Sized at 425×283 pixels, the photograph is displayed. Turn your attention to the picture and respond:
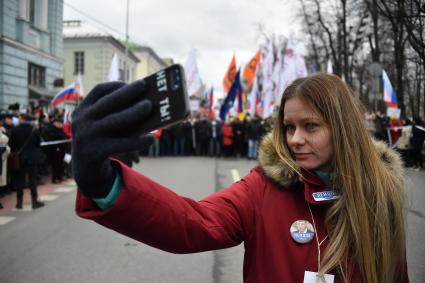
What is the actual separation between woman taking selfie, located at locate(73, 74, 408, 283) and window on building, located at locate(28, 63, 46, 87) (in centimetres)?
480

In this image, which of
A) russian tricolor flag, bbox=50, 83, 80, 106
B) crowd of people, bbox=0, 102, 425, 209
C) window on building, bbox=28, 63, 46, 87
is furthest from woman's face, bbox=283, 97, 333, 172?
russian tricolor flag, bbox=50, 83, 80, 106

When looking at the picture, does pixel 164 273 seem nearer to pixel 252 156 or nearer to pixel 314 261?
pixel 314 261

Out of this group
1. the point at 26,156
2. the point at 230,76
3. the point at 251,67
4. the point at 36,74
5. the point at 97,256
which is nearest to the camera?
the point at 97,256

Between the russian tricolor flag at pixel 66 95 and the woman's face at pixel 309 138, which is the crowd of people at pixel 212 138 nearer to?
the russian tricolor flag at pixel 66 95

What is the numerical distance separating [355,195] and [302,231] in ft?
0.92

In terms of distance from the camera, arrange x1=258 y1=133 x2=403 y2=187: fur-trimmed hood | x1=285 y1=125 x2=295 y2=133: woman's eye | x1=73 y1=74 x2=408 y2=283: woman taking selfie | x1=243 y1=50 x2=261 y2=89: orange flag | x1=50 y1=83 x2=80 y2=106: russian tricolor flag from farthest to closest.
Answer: x1=243 y1=50 x2=261 y2=89: orange flag → x1=50 y1=83 x2=80 y2=106: russian tricolor flag → x1=285 y1=125 x2=295 y2=133: woman's eye → x1=258 y1=133 x2=403 y2=187: fur-trimmed hood → x1=73 y1=74 x2=408 y2=283: woman taking selfie

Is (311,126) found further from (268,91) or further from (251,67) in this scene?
(251,67)

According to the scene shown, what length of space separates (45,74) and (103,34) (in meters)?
20.1

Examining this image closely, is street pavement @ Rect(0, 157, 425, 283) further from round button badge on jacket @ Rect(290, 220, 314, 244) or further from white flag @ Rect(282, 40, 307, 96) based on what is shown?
white flag @ Rect(282, 40, 307, 96)

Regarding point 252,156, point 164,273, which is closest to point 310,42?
point 252,156

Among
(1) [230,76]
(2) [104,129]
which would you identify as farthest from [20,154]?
(1) [230,76]

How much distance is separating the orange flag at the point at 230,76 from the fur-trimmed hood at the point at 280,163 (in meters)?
17.6

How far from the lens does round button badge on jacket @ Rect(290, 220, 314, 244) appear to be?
1.60 meters

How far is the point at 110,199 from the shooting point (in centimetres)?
114
